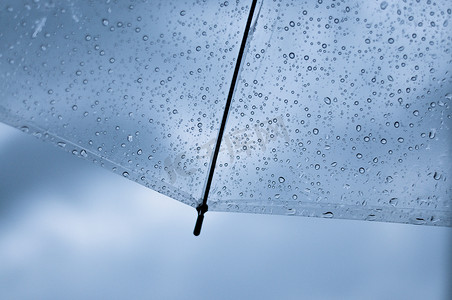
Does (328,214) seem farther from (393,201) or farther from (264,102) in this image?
(264,102)

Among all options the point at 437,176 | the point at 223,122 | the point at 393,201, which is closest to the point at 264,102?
the point at 223,122

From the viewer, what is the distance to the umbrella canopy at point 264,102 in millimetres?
1981

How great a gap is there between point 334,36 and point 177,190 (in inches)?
45.9

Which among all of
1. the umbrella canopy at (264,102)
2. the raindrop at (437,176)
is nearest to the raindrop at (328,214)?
the umbrella canopy at (264,102)

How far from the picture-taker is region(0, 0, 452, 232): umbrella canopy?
1.98 m

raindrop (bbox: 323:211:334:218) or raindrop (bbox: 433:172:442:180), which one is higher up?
raindrop (bbox: 433:172:442:180)

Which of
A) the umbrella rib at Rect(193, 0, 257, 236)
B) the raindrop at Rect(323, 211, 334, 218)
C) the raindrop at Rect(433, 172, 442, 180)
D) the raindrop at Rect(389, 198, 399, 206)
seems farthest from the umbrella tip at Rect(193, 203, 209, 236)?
the raindrop at Rect(433, 172, 442, 180)

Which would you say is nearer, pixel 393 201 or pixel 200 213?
pixel 200 213

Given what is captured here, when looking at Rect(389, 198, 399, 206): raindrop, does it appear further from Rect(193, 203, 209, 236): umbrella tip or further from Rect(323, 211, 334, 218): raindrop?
Rect(193, 203, 209, 236): umbrella tip

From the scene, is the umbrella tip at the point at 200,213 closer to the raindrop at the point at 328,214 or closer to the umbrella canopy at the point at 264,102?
the umbrella canopy at the point at 264,102

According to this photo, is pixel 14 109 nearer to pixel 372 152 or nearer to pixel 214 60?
pixel 214 60

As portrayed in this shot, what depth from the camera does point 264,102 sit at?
223 cm

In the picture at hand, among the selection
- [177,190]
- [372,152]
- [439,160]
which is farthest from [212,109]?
[439,160]

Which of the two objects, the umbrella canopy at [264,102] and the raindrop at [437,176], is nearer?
the umbrella canopy at [264,102]
